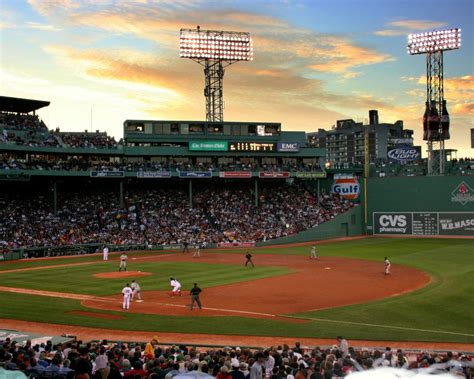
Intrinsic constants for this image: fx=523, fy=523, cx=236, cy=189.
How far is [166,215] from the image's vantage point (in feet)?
213

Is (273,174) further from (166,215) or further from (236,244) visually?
(166,215)

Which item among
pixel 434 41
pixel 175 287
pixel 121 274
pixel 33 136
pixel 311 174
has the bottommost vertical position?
pixel 121 274

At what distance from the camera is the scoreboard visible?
212ft

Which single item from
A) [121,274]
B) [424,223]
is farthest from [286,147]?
[121,274]

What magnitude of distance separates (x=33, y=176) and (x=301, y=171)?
1362 inches

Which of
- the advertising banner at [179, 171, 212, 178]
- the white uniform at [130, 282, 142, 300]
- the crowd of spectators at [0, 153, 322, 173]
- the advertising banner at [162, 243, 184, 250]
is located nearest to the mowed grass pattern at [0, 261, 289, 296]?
the white uniform at [130, 282, 142, 300]

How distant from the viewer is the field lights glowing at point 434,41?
6656 centimetres

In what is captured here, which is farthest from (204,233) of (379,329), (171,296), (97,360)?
(97,360)

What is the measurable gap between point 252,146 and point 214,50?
1417 centimetres

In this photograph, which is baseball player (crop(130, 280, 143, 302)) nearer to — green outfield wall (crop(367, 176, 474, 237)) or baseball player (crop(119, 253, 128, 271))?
baseball player (crop(119, 253, 128, 271))

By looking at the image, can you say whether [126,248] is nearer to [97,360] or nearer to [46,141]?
[46,141]

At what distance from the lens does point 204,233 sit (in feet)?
206

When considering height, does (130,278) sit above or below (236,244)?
above

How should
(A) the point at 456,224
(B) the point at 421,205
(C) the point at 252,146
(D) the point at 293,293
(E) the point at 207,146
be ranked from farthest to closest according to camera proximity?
(C) the point at 252,146 → (E) the point at 207,146 → (B) the point at 421,205 → (A) the point at 456,224 → (D) the point at 293,293
